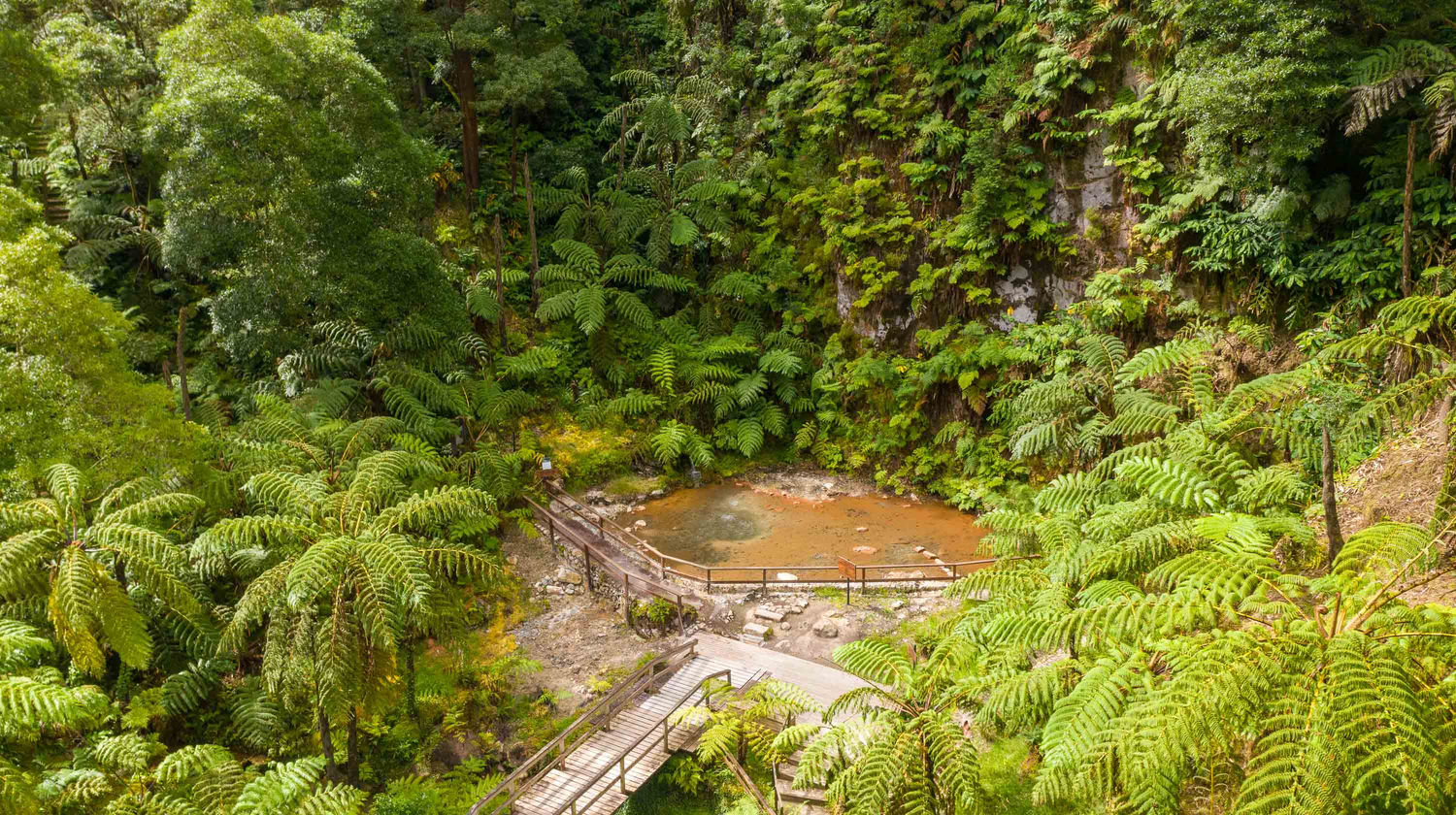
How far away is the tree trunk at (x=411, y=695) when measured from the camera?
904 centimetres

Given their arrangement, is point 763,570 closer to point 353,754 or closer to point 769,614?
point 769,614

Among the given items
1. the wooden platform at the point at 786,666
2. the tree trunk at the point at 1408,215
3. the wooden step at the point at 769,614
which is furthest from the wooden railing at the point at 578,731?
the tree trunk at the point at 1408,215

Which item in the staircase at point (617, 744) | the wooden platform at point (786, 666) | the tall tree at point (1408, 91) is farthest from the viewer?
the wooden platform at point (786, 666)

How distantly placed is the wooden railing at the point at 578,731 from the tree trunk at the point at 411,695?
56.3 inches

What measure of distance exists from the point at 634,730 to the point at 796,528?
562 cm

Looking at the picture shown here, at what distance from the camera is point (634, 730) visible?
8.79 meters

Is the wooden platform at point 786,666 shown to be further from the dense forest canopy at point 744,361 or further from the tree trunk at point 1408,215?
the tree trunk at point 1408,215

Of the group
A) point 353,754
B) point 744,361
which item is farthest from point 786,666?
point 744,361

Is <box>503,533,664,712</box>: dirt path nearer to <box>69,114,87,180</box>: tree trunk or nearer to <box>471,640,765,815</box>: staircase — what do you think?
<box>471,640,765,815</box>: staircase

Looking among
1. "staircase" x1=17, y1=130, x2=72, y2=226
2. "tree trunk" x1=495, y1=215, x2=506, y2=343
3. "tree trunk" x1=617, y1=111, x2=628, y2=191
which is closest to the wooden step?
"tree trunk" x1=495, y1=215, x2=506, y2=343

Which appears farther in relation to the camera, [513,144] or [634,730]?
[513,144]

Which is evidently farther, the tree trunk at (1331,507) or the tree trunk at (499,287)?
the tree trunk at (499,287)

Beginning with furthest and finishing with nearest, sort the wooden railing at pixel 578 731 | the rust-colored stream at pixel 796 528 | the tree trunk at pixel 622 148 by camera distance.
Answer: the tree trunk at pixel 622 148, the rust-colored stream at pixel 796 528, the wooden railing at pixel 578 731

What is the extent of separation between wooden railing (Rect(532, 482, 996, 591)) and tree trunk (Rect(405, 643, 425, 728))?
3458mm
